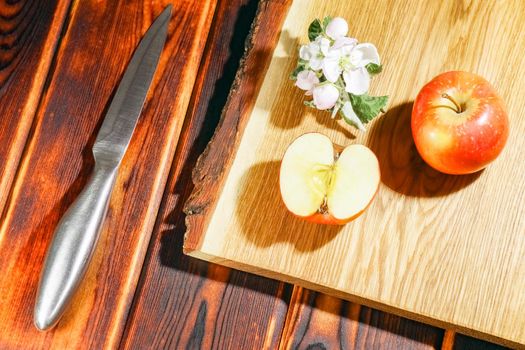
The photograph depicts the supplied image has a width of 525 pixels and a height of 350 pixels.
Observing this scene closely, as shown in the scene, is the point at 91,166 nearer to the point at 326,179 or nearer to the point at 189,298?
the point at 189,298

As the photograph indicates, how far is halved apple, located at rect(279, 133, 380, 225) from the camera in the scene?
709mm

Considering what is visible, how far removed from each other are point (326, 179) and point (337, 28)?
0.60 feet

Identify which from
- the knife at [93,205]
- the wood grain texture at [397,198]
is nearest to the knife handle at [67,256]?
the knife at [93,205]

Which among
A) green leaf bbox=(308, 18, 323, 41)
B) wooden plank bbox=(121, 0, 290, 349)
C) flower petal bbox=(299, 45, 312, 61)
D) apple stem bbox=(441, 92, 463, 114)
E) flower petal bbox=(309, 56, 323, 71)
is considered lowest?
wooden plank bbox=(121, 0, 290, 349)

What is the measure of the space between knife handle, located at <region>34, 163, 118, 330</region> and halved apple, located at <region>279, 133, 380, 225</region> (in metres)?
0.24

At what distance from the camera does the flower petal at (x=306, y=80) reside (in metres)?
0.74

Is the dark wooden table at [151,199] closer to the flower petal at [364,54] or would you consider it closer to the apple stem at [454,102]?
the flower petal at [364,54]

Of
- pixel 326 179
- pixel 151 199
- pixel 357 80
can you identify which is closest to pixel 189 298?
pixel 151 199

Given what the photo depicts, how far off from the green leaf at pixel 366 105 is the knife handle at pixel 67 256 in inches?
13.0

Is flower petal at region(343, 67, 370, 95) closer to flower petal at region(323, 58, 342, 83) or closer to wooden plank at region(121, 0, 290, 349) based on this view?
flower petal at region(323, 58, 342, 83)

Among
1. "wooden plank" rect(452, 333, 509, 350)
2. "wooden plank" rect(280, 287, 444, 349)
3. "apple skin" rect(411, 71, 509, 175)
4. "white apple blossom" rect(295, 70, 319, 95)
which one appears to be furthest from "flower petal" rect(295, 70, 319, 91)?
"wooden plank" rect(452, 333, 509, 350)

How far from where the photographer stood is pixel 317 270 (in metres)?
0.74

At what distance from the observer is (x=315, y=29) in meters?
0.77

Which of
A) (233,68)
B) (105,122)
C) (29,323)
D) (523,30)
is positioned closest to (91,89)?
(105,122)
